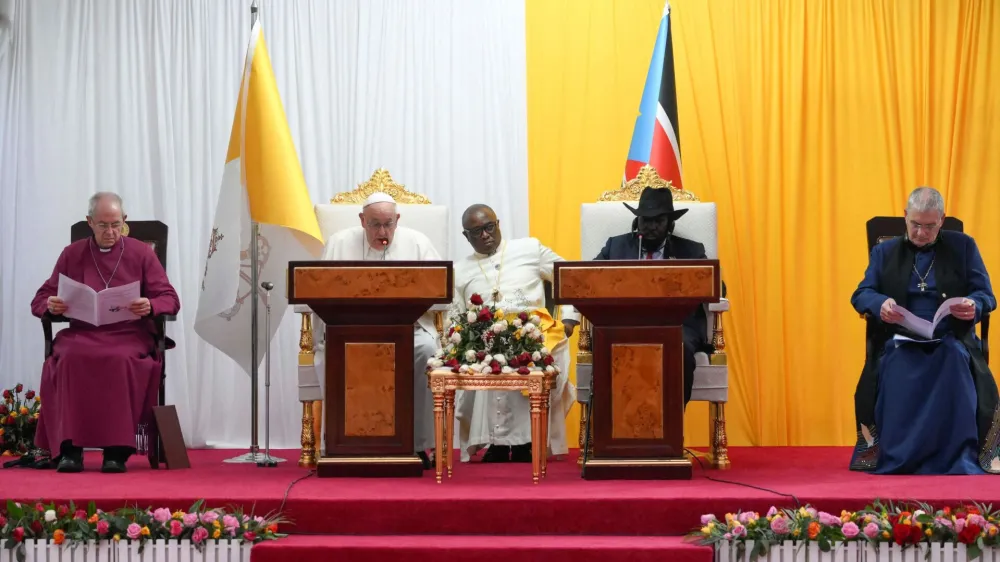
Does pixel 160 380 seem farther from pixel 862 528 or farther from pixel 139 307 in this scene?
pixel 862 528

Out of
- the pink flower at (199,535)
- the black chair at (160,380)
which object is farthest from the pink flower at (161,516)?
the black chair at (160,380)

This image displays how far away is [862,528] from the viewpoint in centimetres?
394

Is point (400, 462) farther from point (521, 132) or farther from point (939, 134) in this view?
point (939, 134)

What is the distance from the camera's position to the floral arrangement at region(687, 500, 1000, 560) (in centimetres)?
386

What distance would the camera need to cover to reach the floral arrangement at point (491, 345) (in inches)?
188

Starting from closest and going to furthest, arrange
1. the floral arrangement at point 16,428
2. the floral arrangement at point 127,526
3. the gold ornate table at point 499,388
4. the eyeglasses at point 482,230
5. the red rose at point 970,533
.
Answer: the red rose at point 970,533 → the floral arrangement at point 127,526 → the gold ornate table at point 499,388 → the eyeglasses at point 482,230 → the floral arrangement at point 16,428

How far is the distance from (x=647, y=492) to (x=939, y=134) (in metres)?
3.94

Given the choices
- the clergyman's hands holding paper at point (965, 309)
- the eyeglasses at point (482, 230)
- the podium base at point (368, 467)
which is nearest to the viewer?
the podium base at point (368, 467)

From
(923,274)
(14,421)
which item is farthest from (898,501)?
(14,421)

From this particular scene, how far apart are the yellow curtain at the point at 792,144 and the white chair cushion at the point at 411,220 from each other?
106 centimetres

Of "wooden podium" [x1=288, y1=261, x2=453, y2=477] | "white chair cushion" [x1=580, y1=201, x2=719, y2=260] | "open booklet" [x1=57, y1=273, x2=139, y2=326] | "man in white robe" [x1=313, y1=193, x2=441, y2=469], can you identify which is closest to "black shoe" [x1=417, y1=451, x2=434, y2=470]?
"man in white robe" [x1=313, y1=193, x2=441, y2=469]

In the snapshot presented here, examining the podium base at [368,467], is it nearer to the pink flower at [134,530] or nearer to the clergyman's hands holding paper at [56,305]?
the pink flower at [134,530]

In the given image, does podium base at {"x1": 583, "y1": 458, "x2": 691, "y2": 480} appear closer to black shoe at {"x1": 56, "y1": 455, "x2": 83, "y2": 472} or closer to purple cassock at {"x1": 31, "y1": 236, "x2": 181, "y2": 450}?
purple cassock at {"x1": 31, "y1": 236, "x2": 181, "y2": 450}

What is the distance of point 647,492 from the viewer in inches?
169
